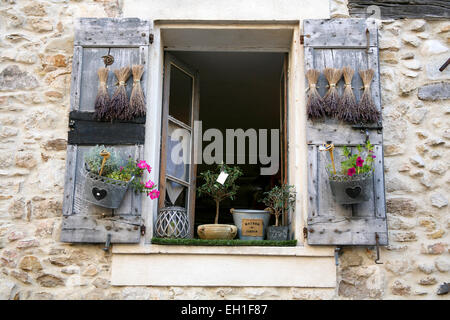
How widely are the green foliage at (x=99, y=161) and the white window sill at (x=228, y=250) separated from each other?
494 millimetres

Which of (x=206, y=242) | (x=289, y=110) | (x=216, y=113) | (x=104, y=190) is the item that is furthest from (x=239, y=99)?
(x=104, y=190)

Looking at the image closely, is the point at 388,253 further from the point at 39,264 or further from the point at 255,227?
the point at 39,264

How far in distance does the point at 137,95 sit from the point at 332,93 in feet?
4.25

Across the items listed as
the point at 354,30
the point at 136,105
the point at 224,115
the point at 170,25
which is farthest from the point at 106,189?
the point at 224,115

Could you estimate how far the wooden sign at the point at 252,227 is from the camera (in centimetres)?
397

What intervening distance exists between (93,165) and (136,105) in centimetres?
50

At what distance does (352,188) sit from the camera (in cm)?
353

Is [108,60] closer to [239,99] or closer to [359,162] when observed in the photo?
[359,162]

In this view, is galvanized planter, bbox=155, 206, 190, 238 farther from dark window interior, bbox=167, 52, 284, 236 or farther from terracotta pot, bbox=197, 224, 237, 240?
dark window interior, bbox=167, 52, 284, 236

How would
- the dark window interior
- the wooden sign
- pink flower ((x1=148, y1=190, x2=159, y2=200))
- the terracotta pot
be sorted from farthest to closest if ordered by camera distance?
the dark window interior, the wooden sign, the terracotta pot, pink flower ((x1=148, y1=190, x2=159, y2=200))

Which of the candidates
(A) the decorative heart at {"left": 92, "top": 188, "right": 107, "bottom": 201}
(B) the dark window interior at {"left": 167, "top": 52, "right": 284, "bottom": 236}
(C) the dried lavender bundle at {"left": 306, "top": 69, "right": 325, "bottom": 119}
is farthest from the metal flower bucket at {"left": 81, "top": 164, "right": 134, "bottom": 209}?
(C) the dried lavender bundle at {"left": 306, "top": 69, "right": 325, "bottom": 119}

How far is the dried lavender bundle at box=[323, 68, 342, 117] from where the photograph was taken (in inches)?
149

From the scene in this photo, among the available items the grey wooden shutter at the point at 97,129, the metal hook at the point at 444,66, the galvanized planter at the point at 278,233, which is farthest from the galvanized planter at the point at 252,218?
the metal hook at the point at 444,66

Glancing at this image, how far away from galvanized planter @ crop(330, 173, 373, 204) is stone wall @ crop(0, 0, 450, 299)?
320 mm
